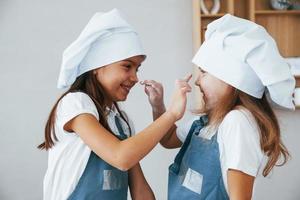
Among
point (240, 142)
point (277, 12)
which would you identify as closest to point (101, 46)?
point (240, 142)

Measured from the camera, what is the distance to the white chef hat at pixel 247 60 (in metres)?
1.14

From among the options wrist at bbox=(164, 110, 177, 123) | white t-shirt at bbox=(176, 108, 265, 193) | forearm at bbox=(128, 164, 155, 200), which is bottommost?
forearm at bbox=(128, 164, 155, 200)

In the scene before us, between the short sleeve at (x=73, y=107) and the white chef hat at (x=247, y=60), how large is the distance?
344 mm

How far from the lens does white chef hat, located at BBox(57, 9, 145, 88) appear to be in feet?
4.17

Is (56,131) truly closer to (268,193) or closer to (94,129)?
(94,129)

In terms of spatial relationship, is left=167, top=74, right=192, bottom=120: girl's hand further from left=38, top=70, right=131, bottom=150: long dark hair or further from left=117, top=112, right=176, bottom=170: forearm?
left=38, top=70, right=131, bottom=150: long dark hair

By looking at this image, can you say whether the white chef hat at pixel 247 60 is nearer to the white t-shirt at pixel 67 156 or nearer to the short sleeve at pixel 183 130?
the short sleeve at pixel 183 130

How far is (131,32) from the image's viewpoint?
1347mm

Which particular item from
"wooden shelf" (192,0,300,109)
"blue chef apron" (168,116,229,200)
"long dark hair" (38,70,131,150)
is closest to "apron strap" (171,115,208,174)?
"blue chef apron" (168,116,229,200)

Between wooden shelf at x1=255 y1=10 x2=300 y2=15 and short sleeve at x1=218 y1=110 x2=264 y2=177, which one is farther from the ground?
wooden shelf at x1=255 y1=10 x2=300 y2=15

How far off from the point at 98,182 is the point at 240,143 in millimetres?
426

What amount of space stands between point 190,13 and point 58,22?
78 cm

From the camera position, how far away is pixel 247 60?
1.17 m

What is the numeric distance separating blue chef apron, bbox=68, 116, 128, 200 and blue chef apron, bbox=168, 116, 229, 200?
176 mm
